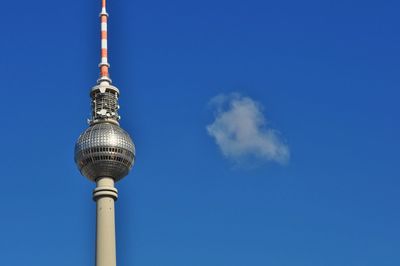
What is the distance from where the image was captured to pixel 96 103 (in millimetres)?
122562

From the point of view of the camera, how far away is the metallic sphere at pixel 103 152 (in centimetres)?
11581

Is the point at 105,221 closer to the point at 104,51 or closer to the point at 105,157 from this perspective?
the point at 105,157

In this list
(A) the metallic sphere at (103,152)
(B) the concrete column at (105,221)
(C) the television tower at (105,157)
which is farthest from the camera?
(A) the metallic sphere at (103,152)

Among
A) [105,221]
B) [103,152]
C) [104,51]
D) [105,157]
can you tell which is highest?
[104,51]

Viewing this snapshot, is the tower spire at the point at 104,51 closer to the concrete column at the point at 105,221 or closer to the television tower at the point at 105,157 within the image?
the television tower at the point at 105,157

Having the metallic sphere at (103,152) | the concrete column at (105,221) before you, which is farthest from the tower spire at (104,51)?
the concrete column at (105,221)

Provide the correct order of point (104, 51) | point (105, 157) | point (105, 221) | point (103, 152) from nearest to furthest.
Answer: point (105, 221) → point (103, 152) → point (105, 157) → point (104, 51)

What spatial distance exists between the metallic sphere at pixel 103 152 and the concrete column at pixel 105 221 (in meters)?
1.63

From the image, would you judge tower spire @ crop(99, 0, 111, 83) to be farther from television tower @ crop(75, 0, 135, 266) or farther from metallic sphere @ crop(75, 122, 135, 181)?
metallic sphere @ crop(75, 122, 135, 181)

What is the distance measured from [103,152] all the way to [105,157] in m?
0.88

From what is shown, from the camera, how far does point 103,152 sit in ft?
379

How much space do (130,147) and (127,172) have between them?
4030 millimetres

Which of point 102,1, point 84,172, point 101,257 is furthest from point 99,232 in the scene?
point 102,1

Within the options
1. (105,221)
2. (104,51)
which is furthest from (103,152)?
(104,51)
